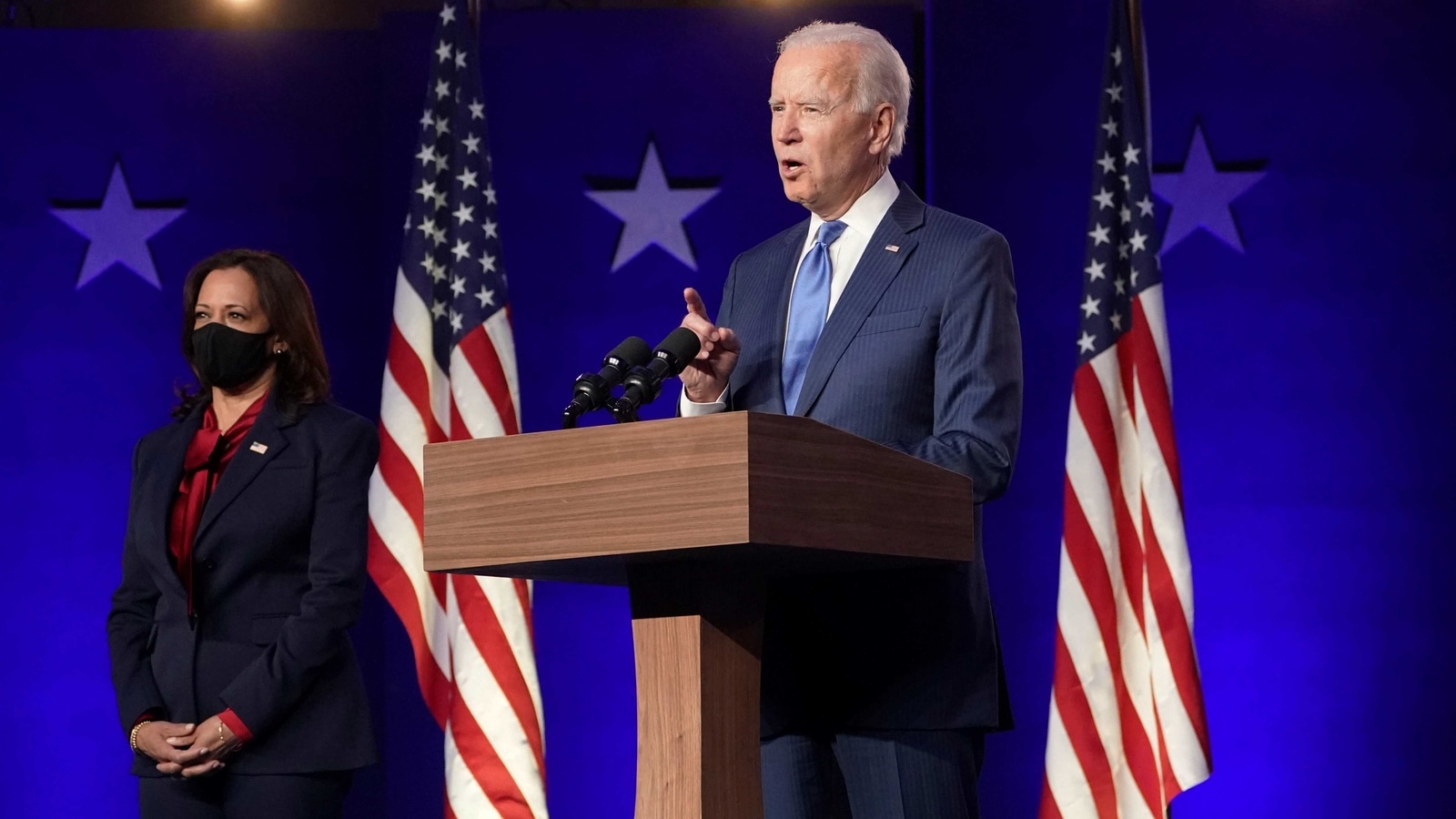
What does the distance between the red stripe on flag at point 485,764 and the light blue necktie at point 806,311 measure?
216 cm

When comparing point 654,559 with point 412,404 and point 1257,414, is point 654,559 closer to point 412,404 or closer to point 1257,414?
point 412,404

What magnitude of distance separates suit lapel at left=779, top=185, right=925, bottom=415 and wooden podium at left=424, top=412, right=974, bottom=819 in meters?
0.33

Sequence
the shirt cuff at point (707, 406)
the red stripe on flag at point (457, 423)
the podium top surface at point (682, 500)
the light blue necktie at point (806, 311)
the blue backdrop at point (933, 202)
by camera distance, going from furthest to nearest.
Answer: the blue backdrop at point (933, 202)
the red stripe on flag at point (457, 423)
the light blue necktie at point (806, 311)
the shirt cuff at point (707, 406)
the podium top surface at point (682, 500)

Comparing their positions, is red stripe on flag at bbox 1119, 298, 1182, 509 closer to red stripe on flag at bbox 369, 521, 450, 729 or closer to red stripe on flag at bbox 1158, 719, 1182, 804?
red stripe on flag at bbox 1158, 719, 1182, 804

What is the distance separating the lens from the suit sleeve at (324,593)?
2.62m

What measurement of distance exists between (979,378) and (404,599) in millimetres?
2483

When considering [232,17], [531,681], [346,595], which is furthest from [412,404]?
[232,17]

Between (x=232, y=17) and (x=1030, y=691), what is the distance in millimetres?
3624

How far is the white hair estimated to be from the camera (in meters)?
2.13

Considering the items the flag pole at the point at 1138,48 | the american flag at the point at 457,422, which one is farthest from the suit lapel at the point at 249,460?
the flag pole at the point at 1138,48

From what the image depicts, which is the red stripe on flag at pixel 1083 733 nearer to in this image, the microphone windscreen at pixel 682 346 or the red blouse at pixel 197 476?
the red blouse at pixel 197 476

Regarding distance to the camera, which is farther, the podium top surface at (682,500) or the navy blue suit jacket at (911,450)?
the navy blue suit jacket at (911,450)

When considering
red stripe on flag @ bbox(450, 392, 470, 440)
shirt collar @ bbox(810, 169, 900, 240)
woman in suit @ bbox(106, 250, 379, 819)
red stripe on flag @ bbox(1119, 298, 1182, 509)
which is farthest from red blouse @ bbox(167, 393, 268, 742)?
red stripe on flag @ bbox(1119, 298, 1182, 509)

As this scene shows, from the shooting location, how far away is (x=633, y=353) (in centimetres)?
172
